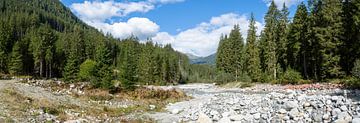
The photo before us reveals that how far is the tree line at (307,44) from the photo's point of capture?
159 ft

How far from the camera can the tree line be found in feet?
159

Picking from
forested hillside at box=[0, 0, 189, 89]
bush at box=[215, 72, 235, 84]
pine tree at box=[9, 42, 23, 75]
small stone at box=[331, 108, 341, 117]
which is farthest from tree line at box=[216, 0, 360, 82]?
pine tree at box=[9, 42, 23, 75]

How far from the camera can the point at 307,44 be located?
2349 inches

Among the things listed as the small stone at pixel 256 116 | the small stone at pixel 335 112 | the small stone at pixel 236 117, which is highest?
the small stone at pixel 335 112

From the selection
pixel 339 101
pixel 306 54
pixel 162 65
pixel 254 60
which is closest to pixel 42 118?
pixel 339 101

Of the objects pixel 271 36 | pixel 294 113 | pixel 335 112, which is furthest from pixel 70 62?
pixel 335 112

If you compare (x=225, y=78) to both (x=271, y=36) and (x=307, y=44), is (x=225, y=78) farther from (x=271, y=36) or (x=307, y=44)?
(x=307, y=44)

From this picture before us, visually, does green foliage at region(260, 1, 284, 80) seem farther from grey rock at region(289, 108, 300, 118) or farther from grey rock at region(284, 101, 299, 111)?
grey rock at region(289, 108, 300, 118)

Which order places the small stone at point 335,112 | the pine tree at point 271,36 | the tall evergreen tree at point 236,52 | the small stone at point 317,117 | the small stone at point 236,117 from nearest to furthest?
the small stone at point 335,112
the small stone at point 317,117
the small stone at point 236,117
the pine tree at point 271,36
the tall evergreen tree at point 236,52

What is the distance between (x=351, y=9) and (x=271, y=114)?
118ft

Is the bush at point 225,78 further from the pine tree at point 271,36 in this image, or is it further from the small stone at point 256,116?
the small stone at point 256,116

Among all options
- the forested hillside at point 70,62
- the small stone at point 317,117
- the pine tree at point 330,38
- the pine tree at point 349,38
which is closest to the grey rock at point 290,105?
the small stone at point 317,117

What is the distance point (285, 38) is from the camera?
67.1 meters

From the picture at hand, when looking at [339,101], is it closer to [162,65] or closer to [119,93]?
[119,93]
